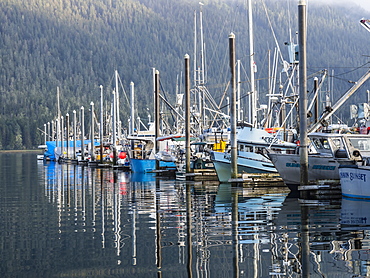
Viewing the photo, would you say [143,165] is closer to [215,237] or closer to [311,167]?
[311,167]

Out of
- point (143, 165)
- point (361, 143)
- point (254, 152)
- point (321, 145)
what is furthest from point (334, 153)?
point (143, 165)

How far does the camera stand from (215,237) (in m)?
20.8

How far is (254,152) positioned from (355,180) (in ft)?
51.1

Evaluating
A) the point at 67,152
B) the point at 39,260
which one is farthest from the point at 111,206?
the point at 67,152

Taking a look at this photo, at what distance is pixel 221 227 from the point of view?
2319 centimetres

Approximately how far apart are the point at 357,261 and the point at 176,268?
13.5 ft

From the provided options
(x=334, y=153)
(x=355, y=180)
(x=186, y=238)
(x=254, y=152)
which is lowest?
(x=186, y=238)

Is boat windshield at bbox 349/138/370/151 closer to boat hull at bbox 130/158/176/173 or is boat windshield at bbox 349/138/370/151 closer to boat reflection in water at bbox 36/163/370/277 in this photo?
boat reflection in water at bbox 36/163/370/277

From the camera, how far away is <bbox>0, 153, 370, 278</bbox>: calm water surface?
16562 millimetres

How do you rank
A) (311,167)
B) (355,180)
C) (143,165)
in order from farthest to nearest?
(143,165)
(311,167)
(355,180)

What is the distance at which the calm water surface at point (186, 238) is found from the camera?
16562mm

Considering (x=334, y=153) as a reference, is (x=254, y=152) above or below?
above

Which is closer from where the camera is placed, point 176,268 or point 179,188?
point 176,268

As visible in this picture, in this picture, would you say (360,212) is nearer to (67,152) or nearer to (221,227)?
(221,227)
